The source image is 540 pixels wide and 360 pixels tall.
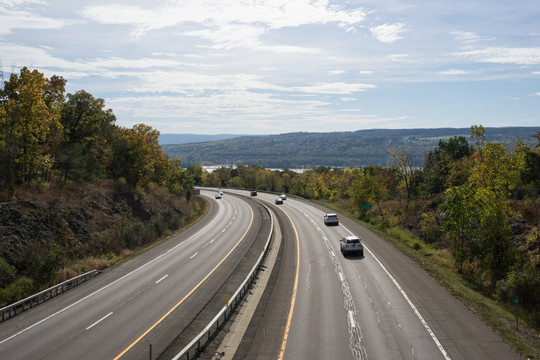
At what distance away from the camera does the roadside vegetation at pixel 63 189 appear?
2741 cm

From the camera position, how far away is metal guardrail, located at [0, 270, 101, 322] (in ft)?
66.9

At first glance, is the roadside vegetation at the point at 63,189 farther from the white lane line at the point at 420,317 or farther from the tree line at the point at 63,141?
the white lane line at the point at 420,317

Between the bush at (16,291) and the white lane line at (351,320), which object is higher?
the white lane line at (351,320)

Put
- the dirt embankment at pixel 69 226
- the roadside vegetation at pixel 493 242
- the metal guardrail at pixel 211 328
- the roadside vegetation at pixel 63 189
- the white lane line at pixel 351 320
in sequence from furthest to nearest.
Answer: the roadside vegetation at pixel 63 189 < the dirt embankment at pixel 69 226 < the roadside vegetation at pixel 493 242 < the white lane line at pixel 351 320 < the metal guardrail at pixel 211 328

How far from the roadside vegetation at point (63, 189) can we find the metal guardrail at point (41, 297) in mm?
1151

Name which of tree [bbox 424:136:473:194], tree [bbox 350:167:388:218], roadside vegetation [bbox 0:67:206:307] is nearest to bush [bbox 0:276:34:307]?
roadside vegetation [bbox 0:67:206:307]

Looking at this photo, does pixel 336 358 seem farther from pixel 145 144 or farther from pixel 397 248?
pixel 145 144

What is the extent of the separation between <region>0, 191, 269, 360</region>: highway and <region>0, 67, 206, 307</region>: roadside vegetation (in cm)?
390

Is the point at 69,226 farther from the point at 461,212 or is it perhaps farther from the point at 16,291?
the point at 461,212

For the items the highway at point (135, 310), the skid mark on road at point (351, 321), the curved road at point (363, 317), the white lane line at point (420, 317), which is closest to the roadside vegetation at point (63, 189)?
the highway at point (135, 310)

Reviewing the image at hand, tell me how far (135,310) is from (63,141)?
2918 centimetres

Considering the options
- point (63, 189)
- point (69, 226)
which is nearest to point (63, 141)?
point (63, 189)

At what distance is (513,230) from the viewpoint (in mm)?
34062

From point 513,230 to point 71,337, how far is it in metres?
35.0
